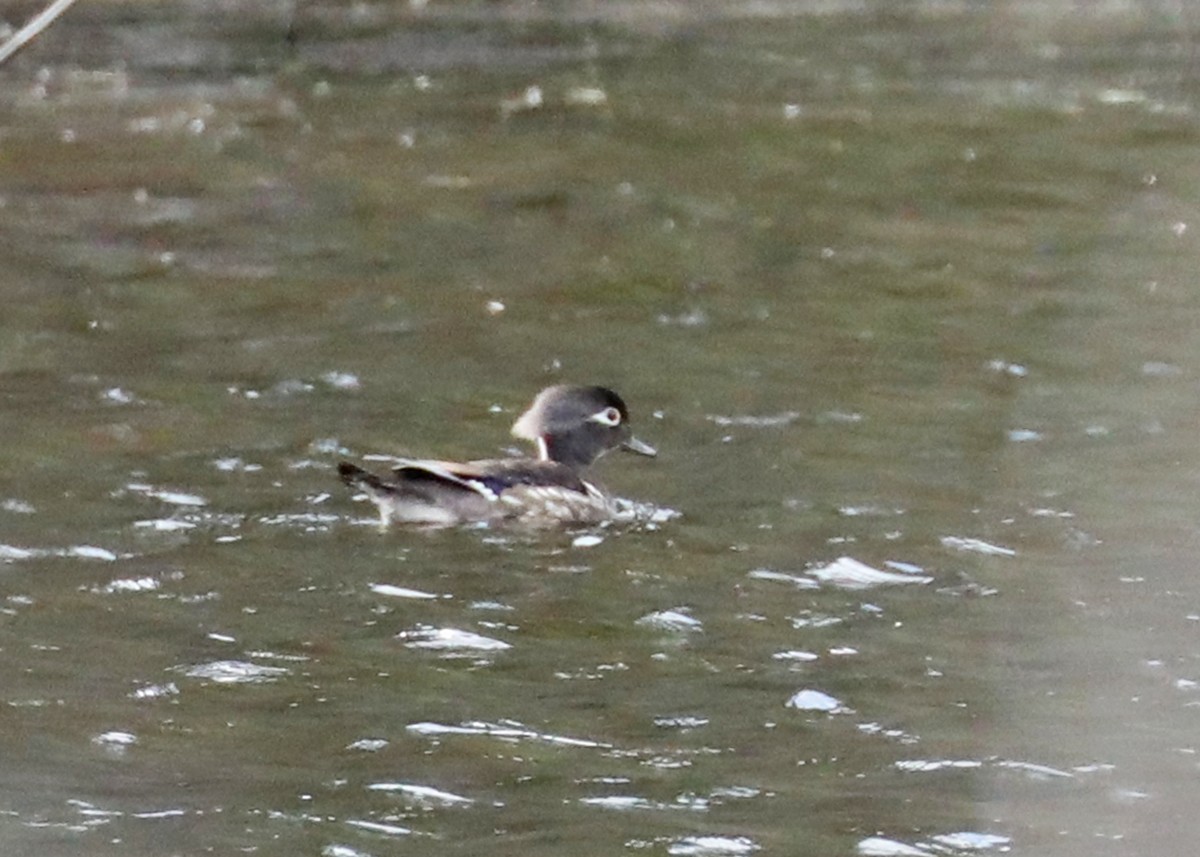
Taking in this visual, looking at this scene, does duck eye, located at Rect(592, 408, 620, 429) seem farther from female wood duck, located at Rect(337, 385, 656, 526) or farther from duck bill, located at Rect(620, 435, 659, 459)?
duck bill, located at Rect(620, 435, 659, 459)

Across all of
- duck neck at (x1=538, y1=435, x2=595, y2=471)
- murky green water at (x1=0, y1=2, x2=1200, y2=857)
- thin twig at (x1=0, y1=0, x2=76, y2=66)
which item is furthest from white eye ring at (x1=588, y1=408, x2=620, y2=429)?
thin twig at (x1=0, y1=0, x2=76, y2=66)

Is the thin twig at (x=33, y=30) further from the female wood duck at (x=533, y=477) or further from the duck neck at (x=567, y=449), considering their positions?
the duck neck at (x=567, y=449)

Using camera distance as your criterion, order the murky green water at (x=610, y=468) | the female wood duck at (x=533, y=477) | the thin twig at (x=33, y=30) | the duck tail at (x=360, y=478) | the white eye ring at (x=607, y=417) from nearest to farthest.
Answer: the thin twig at (x=33, y=30) → the murky green water at (x=610, y=468) → the duck tail at (x=360, y=478) → the female wood duck at (x=533, y=477) → the white eye ring at (x=607, y=417)

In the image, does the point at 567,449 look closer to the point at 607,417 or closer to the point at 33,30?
the point at 607,417

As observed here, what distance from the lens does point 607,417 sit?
11844 millimetres

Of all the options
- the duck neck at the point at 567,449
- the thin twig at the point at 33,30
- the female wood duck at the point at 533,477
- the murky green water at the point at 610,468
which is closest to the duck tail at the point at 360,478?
the female wood duck at the point at 533,477

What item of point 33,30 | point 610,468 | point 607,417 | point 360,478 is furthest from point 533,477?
point 33,30

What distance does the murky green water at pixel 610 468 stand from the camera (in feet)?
26.4

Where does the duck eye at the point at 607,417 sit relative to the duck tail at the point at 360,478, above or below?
above

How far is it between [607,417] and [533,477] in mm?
684

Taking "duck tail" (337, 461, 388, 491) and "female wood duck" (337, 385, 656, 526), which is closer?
"duck tail" (337, 461, 388, 491)

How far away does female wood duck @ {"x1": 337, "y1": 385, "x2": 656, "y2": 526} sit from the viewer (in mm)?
10930

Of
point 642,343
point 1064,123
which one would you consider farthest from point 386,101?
point 642,343

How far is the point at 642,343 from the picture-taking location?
1457 cm
